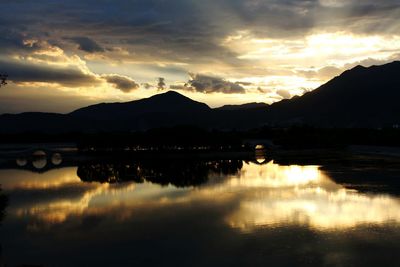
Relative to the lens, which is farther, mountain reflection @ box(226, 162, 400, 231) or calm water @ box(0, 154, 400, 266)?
mountain reflection @ box(226, 162, 400, 231)

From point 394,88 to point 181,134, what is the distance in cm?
13211

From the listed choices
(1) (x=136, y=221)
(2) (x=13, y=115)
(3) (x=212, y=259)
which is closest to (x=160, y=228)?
(1) (x=136, y=221)

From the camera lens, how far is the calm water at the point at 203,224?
17.7 metres

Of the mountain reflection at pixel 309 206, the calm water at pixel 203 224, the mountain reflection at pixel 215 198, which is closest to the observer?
the calm water at pixel 203 224

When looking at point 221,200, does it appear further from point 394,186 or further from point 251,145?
point 251,145

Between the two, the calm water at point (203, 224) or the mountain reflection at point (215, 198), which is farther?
the mountain reflection at point (215, 198)

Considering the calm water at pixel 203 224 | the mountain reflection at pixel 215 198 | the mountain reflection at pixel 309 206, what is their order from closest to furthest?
the calm water at pixel 203 224 < the mountain reflection at pixel 309 206 < the mountain reflection at pixel 215 198

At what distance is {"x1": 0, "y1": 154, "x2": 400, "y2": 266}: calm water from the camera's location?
58.2 feet

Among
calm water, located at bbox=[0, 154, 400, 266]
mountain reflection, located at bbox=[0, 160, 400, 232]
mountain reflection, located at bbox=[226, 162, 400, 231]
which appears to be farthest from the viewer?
mountain reflection, located at bbox=[0, 160, 400, 232]

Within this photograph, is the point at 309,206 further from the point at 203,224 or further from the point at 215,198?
the point at 203,224

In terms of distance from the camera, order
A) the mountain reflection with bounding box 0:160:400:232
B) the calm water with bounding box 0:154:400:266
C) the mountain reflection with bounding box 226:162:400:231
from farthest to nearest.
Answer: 1. the mountain reflection with bounding box 0:160:400:232
2. the mountain reflection with bounding box 226:162:400:231
3. the calm water with bounding box 0:154:400:266

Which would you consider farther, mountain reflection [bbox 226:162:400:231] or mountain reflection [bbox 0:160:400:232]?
mountain reflection [bbox 0:160:400:232]

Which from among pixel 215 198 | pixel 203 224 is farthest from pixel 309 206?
pixel 203 224

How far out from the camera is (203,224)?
78.6ft
